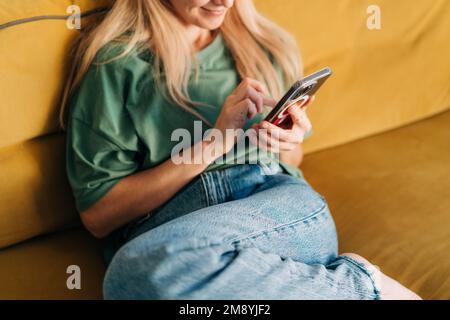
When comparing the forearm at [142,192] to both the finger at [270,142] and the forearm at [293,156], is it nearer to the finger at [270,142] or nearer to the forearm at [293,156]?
the finger at [270,142]

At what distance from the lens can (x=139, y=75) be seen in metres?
1.07

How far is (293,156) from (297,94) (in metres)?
0.39

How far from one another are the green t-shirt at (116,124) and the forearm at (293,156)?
23 centimetres

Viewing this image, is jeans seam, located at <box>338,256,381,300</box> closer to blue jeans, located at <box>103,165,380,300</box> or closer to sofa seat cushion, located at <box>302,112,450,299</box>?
blue jeans, located at <box>103,165,380,300</box>

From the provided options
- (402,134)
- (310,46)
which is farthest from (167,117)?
(402,134)

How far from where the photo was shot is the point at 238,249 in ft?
2.84

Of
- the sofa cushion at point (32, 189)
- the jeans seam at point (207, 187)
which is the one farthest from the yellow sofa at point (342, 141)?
the jeans seam at point (207, 187)

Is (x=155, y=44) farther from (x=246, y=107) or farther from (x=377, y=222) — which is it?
(x=377, y=222)

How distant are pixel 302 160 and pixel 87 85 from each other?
592 mm

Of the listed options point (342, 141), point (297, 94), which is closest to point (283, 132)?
point (297, 94)

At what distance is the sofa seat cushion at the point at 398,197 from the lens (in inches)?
42.6

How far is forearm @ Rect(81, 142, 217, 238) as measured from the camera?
106cm

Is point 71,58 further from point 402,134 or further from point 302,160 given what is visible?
point 402,134

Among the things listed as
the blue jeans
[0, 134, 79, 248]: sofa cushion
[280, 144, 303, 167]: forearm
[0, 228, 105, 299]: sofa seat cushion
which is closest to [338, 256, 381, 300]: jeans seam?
the blue jeans
